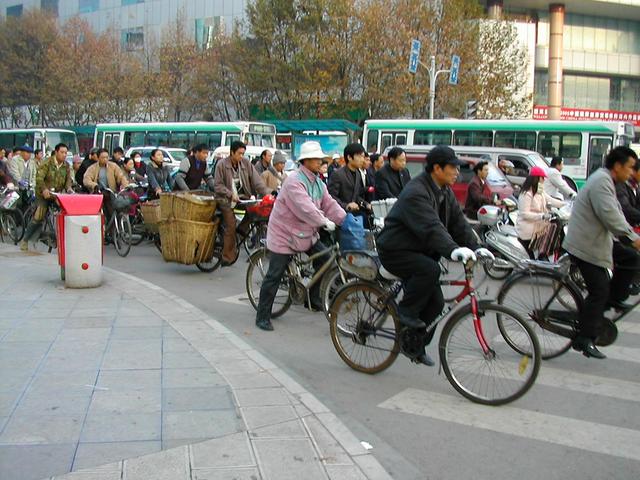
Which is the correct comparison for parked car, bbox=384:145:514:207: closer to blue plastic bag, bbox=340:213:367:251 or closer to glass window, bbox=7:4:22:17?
blue plastic bag, bbox=340:213:367:251

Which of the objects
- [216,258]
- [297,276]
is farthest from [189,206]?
[297,276]

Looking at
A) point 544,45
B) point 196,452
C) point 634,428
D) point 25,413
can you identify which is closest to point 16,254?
point 25,413

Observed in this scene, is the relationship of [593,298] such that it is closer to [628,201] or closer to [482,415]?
[482,415]

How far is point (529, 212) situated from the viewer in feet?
29.6

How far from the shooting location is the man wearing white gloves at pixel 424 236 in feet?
15.9

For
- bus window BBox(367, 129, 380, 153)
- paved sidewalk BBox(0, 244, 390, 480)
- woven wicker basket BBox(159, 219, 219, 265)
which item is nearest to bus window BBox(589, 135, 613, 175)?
bus window BBox(367, 129, 380, 153)

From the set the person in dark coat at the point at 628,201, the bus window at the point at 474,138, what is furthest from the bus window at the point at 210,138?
the person in dark coat at the point at 628,201

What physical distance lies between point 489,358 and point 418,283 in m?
0.69

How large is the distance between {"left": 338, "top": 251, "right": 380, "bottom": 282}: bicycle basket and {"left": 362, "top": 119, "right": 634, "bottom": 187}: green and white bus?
54.2 feet

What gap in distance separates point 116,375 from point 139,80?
124ft

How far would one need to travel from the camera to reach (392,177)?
912cm

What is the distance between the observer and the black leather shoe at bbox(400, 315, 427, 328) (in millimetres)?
4969

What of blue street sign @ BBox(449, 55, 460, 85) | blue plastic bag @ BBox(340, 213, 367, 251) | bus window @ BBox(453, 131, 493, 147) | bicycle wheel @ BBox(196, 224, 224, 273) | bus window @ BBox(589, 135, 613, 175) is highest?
blue street sign @ BBox(449, 55, 460, 85)

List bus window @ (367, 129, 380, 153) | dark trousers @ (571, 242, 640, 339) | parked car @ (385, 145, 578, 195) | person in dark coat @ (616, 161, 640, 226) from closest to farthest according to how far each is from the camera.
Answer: dark trousers @ (571, 242, 640, 339)
person in dark coat @ (616, 161, 640, 226)
parked car @ (385, 145, 578, 195)
bus window @ (367, 129, 380, 153)
